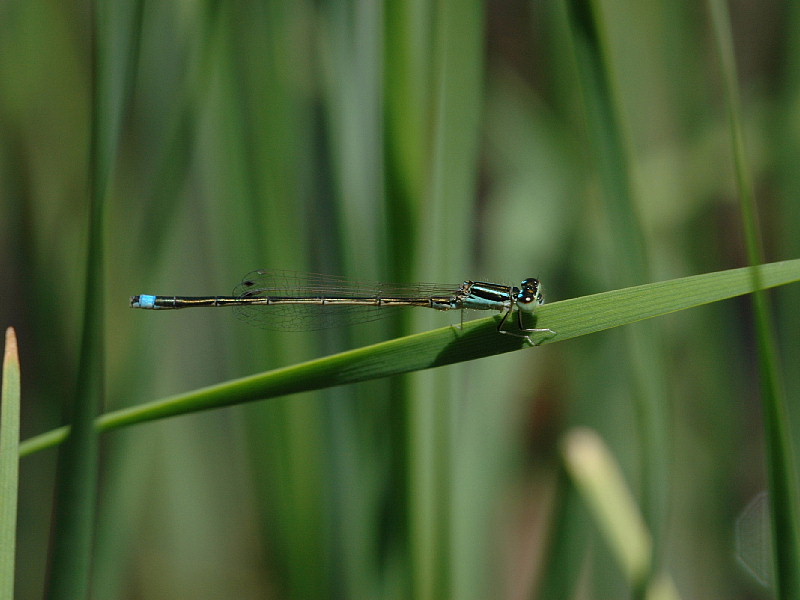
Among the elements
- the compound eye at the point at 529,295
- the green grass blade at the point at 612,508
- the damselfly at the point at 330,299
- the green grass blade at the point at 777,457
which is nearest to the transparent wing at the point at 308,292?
the damselfly at the point at 330,299

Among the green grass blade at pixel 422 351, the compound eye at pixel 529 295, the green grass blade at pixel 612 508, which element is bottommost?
the green grass blade at pixel 612 508

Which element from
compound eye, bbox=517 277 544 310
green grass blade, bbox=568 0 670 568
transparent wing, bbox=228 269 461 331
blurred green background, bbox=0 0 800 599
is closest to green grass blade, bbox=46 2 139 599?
blurred green background, bbox=0 0 800 599

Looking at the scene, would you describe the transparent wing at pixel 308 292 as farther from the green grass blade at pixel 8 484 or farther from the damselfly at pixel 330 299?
the green grass blade at pixel 8 484

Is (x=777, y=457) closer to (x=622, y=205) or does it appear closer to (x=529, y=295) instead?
(x=622, y=205)

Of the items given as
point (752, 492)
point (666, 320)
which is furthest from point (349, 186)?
point (752, 492)

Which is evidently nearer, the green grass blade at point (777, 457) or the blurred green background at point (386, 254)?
the green grass blade at point (777, 457)

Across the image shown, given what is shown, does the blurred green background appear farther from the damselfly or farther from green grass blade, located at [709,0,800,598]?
green grass blade, located at [709,0,800,598]

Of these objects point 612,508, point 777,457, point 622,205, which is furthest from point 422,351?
point 612,508
